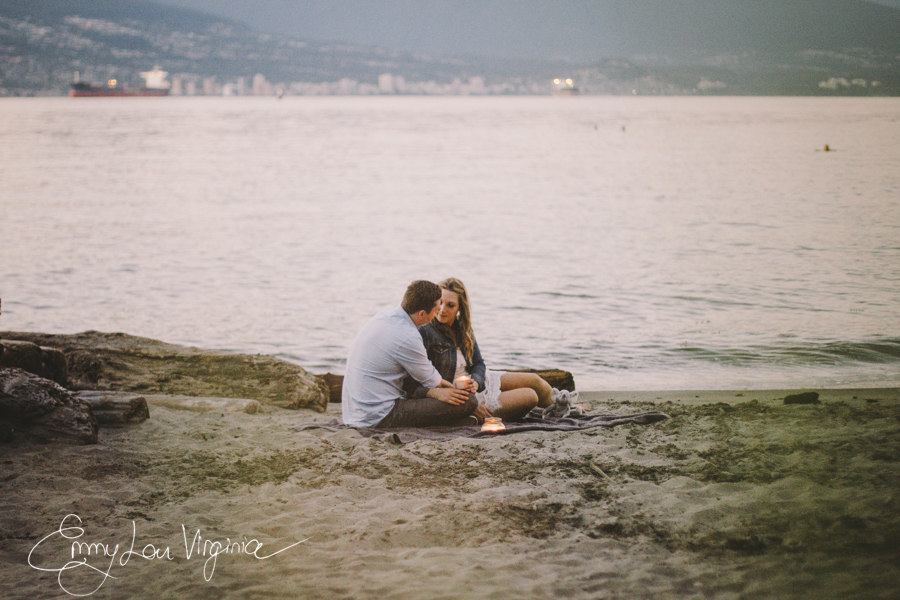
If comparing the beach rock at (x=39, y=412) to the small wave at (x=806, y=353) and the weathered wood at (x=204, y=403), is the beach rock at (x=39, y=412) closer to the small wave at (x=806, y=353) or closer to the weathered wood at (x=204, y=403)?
the weathered wood at (x=204, y=403)

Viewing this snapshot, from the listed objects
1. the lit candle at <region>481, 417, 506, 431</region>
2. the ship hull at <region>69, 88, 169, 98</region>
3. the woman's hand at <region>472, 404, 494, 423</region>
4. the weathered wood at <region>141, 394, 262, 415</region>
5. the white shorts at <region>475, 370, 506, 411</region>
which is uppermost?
the ship hull at <region>69, 88, 169, 98</region>

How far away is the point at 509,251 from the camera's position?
1914 centimetres

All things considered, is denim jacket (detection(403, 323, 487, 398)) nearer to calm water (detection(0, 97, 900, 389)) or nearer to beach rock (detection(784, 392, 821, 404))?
beach rock (detection(784, 392, 821, 404))

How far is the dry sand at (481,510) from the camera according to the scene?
12.1ft

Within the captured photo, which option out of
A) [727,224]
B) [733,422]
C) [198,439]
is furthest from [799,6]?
[198,439]

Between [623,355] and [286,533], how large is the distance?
674 centimetres

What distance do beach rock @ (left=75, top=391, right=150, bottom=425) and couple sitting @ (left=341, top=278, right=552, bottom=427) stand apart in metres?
1.70

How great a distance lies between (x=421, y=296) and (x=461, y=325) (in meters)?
0.78

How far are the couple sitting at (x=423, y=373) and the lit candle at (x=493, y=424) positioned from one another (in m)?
0.07

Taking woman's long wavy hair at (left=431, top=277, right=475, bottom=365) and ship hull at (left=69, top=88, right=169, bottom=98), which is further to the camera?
ship hull at (left=69, top=88, right=169, bottom=98)

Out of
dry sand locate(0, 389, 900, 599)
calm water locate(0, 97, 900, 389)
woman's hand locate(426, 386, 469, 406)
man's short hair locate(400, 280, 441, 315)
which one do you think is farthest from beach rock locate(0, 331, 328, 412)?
calm water locate(0, 97, 900, 389)

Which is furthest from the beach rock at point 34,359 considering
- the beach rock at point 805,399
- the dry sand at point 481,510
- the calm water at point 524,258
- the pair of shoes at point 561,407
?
the beach rock at point 805,399

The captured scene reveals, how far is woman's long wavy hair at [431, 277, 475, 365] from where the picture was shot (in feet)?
20.7

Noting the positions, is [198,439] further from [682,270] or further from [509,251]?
[509,251]
